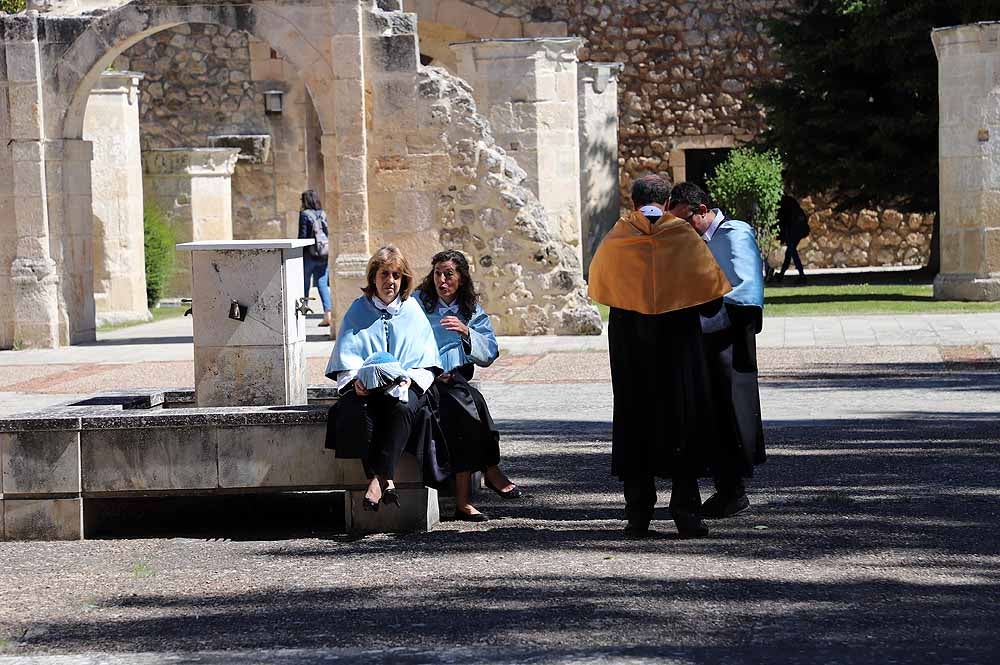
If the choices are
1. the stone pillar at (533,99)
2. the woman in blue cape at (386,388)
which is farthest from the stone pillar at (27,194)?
the woman in blue cape at (386,388)

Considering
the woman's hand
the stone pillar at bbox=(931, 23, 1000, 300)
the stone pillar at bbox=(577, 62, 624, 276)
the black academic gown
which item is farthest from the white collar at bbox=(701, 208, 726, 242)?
the stone pillar at bbox=(577, 62, 624, 276)

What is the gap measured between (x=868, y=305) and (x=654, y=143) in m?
11.8

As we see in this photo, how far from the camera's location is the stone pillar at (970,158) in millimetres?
18859

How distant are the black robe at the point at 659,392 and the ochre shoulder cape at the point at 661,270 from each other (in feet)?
0.22

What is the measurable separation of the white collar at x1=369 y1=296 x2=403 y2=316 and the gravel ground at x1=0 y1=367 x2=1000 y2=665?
0.97 metres

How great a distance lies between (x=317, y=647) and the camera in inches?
200

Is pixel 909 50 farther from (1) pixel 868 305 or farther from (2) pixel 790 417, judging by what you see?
(2) pixel 790 417

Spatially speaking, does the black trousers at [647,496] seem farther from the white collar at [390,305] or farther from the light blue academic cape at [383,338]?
the white collar at [390,305]

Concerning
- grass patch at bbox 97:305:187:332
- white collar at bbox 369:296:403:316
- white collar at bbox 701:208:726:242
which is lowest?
grass patch at bbox 97:305:187:332

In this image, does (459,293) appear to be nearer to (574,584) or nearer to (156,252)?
(574,584)

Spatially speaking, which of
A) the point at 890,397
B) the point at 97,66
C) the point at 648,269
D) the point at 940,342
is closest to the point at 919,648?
the point at 648,269

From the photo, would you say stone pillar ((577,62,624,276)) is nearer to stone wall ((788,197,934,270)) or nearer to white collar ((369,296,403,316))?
stone wall ((788,197,934,270))

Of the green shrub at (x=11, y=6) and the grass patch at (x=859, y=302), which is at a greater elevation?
the green shrub at (x=11, y=6)

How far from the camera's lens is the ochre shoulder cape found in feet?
22.1
